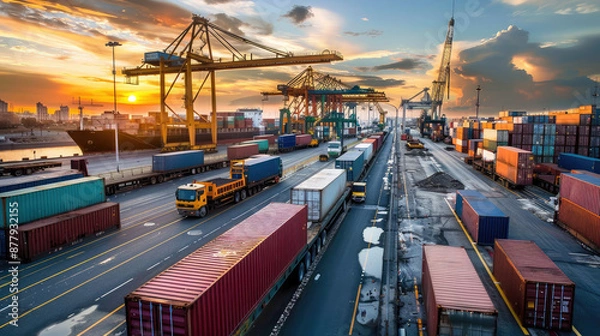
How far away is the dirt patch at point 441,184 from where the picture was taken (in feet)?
141

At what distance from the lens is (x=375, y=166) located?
64.1 m

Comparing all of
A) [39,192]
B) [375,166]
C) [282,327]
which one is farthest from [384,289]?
[375,166]

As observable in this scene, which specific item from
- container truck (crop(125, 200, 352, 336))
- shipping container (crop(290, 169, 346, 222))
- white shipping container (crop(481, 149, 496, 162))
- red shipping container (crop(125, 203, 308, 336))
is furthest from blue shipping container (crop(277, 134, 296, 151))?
red shipping container (crop(125, 203, 308, 336))

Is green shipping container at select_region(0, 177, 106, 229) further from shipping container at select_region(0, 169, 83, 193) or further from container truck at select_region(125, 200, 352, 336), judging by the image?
container truck at select_region(125, 200, 352, 336)

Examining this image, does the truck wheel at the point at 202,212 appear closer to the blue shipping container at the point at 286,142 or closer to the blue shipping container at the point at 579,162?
the blue shipping container at the point at 579,162

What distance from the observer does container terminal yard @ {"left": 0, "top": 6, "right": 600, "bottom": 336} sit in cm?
1161

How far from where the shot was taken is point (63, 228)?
2277cm

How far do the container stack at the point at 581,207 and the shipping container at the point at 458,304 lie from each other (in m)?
15.4

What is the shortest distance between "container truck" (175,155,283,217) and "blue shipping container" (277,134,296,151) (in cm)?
3925

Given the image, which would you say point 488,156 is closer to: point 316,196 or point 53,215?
point 316,196

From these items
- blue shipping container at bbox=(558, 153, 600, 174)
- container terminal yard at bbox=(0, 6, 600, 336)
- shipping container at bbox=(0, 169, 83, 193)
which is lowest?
container terminal yard at bbox=(0, 6, 600, 336)

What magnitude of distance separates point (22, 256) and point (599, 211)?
37.5 m

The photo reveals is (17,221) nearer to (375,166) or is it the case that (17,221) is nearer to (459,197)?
(459,197)

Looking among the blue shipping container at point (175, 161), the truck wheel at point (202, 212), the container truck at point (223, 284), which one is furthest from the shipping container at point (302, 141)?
the container truck at point (223, 284)
